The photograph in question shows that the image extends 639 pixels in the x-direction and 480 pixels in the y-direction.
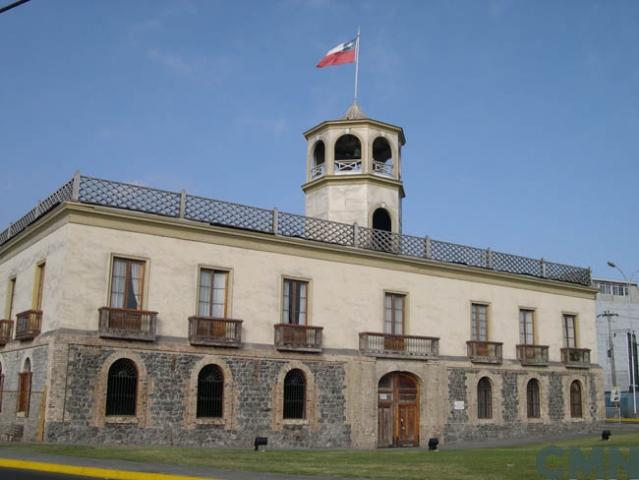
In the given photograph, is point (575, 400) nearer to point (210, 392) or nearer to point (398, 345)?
point (398, 345)

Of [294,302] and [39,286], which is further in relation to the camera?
[294,302]

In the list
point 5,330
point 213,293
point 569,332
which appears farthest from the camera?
point 569,332

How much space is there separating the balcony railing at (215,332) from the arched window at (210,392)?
40.3 inches

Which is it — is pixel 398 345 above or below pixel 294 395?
above

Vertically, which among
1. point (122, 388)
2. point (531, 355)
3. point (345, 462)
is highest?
point (531, 355)

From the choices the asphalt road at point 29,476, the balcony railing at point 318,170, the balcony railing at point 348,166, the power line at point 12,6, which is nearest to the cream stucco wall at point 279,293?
the balcony railing at point 348,166

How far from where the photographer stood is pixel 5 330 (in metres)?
29.1

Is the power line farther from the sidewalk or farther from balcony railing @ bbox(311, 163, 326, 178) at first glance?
balcony railing @ bbox(311, 163, 326, 178)

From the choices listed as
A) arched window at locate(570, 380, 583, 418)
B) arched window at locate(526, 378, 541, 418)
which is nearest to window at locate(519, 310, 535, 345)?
arched window at locate(526, 378, 541, 418)

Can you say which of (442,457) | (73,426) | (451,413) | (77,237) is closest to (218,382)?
(73,426)

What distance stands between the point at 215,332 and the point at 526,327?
59.5 ft

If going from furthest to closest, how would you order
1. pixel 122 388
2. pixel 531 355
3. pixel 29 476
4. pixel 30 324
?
pixel 531 355 → pixel 30 324 → pixel 122 388 → pixel 29 476

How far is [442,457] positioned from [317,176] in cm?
1855

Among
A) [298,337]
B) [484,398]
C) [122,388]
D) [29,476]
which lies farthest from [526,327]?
[29,476]
